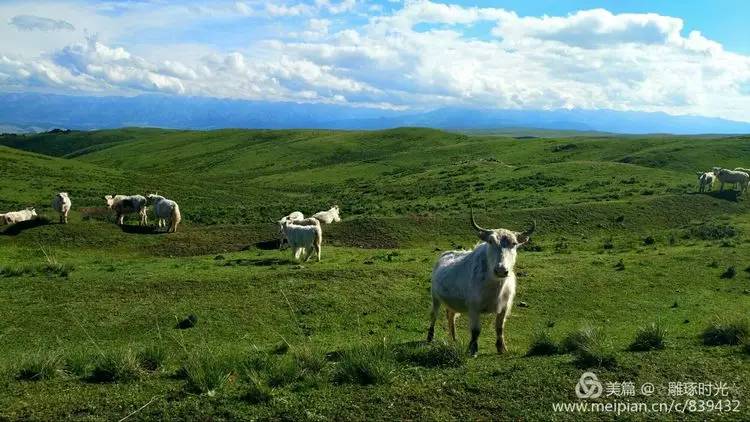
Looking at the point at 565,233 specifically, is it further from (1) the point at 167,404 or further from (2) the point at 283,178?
(2) the point at 283,178

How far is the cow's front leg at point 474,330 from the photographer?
12344 millimetres

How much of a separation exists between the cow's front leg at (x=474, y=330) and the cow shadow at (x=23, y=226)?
30.3m

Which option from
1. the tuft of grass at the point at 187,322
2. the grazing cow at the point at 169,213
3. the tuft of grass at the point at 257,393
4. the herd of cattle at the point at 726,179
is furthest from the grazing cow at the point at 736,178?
the tuft of grass at the point at 257,393

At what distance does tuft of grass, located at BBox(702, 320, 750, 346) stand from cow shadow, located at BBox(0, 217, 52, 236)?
A: 115 feet

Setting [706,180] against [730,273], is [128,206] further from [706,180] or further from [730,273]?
[706,180]

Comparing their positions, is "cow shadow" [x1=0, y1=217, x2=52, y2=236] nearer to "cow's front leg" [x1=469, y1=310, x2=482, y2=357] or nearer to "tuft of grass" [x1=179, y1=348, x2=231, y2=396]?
"tuft of grass" [x1=179, y1=348, x2=231, y2=396]

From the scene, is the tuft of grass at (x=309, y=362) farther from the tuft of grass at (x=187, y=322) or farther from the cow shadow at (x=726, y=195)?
the cow shadow at (x=726, y=195)

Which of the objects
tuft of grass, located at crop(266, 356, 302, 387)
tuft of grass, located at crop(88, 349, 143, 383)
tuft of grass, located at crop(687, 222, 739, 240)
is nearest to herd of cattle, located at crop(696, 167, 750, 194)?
tuft of grass, located at crop(687, 222, 739, 240)

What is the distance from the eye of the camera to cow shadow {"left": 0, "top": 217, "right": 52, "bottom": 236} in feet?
105

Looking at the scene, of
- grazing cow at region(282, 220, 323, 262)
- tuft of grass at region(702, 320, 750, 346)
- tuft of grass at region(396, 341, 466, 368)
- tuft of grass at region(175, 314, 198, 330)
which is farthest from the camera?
grazing cow at region(282, 220, 323, 262)

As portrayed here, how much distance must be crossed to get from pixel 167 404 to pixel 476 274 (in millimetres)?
7541

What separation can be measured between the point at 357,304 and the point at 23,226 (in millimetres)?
25173

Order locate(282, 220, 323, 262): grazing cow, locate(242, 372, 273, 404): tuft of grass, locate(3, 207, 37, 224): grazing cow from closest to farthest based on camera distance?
locate(242, 372, 273, 404): tuft of grass → locate(282, 220, 323, 262): grazing cow → locate(3, 207, 37, 224): grazing cow

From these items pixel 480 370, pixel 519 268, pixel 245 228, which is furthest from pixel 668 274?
pixel 245 228
